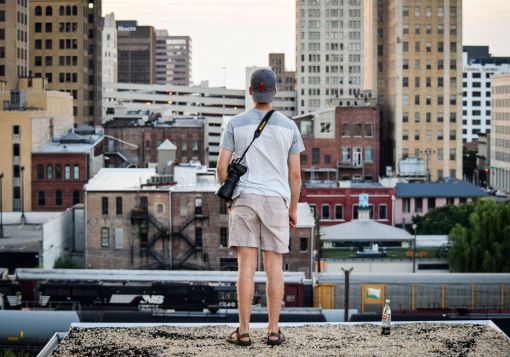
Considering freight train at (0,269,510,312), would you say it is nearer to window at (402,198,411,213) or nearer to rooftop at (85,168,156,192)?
rooftop at (85,168,156,192)

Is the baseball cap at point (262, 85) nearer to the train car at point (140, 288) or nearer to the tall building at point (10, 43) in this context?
the train car at point (140, 288)

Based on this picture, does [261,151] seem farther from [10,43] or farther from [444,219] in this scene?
[10,43]

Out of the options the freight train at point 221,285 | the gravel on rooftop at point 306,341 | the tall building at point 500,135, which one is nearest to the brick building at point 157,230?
the freight train at point 221,285

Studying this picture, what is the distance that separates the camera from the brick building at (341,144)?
108 meters

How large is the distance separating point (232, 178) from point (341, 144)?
94082 mm

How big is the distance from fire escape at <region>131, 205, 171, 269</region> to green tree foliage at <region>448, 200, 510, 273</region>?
1657 centimetres

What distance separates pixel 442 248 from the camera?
77.9 metres

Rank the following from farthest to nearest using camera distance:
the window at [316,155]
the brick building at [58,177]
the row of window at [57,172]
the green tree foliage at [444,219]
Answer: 1. the window at [316,155]
2. the green tree foliage at [444,219]
3. the row of window at [57,172]
4. the brick building at [58,177]

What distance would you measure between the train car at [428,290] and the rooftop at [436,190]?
41.8m

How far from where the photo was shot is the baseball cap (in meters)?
15.5

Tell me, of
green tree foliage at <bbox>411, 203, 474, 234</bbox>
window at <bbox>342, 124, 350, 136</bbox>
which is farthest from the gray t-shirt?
window at <bbox>342, 124, 350, 136</bbox>

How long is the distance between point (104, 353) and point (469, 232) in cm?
5898

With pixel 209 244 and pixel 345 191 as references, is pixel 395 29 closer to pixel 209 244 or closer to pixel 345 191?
pixel 345 191

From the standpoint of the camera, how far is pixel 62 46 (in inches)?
5177
